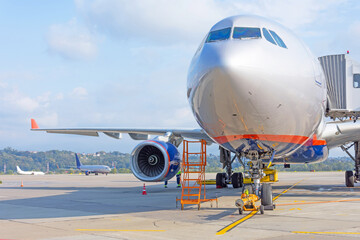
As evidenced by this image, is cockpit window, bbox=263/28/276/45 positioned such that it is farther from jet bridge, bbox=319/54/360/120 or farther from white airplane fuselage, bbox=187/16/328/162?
jet bridge, bbox=319/54/360/120

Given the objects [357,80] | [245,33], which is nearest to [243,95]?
[245,33]

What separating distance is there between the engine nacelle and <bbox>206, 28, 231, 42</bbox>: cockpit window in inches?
248

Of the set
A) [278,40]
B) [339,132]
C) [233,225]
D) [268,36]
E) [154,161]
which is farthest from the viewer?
[154,161]

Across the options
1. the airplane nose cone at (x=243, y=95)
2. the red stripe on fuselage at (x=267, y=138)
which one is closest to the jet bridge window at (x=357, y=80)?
the red stripe on fuselage at (x=267, y=138)

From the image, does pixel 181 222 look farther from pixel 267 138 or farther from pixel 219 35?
pixel 219 35

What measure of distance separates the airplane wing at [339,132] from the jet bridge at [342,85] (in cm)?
106

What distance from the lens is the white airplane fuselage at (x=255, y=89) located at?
7684 mm

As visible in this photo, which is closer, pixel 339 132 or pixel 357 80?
pixel 357 80

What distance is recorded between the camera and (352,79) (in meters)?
12.6

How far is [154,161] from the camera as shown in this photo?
14.7m

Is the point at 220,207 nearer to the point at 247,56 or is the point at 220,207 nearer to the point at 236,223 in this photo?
the point at 236,223

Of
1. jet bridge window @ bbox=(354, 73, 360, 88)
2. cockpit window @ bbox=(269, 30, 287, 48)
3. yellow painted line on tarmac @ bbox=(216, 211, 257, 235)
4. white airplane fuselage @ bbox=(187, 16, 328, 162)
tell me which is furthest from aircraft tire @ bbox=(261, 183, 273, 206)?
jet bridge window @ bbox=(354, 73, 360, 88)

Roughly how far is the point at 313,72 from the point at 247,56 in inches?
92.9

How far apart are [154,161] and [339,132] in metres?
6.09
